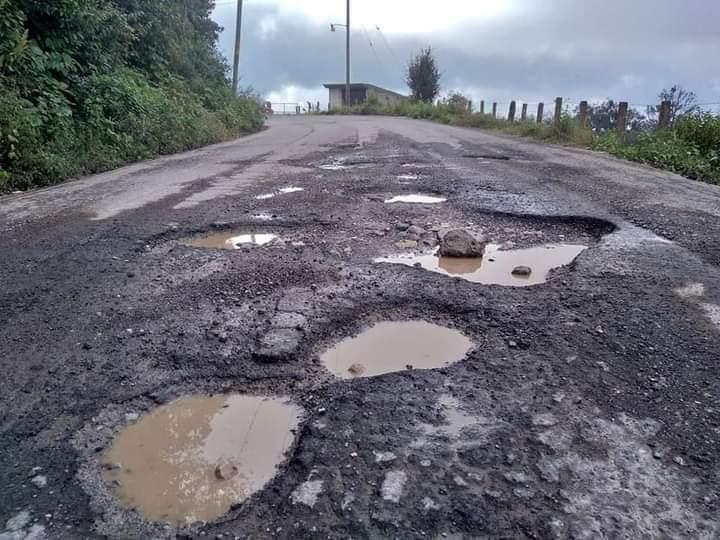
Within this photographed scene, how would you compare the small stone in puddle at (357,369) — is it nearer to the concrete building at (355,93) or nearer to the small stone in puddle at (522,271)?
the small stone in puddle at (522,271)

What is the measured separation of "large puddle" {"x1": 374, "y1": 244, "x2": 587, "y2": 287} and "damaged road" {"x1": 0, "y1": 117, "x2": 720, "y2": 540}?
0.10ft

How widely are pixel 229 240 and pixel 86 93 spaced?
7218mm

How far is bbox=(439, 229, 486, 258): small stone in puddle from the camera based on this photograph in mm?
4242


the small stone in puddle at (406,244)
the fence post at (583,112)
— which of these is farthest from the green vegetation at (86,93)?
the fence post at (583,112)

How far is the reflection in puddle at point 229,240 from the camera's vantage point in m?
4.51

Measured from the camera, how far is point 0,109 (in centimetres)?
736

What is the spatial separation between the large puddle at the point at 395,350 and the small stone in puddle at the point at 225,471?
28.3 inches

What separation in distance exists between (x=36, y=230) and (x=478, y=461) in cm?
448

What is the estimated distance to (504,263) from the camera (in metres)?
4.14

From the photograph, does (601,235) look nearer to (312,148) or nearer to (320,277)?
(320,277)

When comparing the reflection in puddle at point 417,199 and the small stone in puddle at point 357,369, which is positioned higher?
the reflection in puddle at point 417,199

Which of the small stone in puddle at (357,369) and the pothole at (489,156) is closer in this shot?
the small stone in puddle at (357,369)

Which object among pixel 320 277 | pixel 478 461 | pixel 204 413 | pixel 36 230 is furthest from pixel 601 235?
pixel 36 230

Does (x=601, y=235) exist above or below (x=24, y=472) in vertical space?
above
